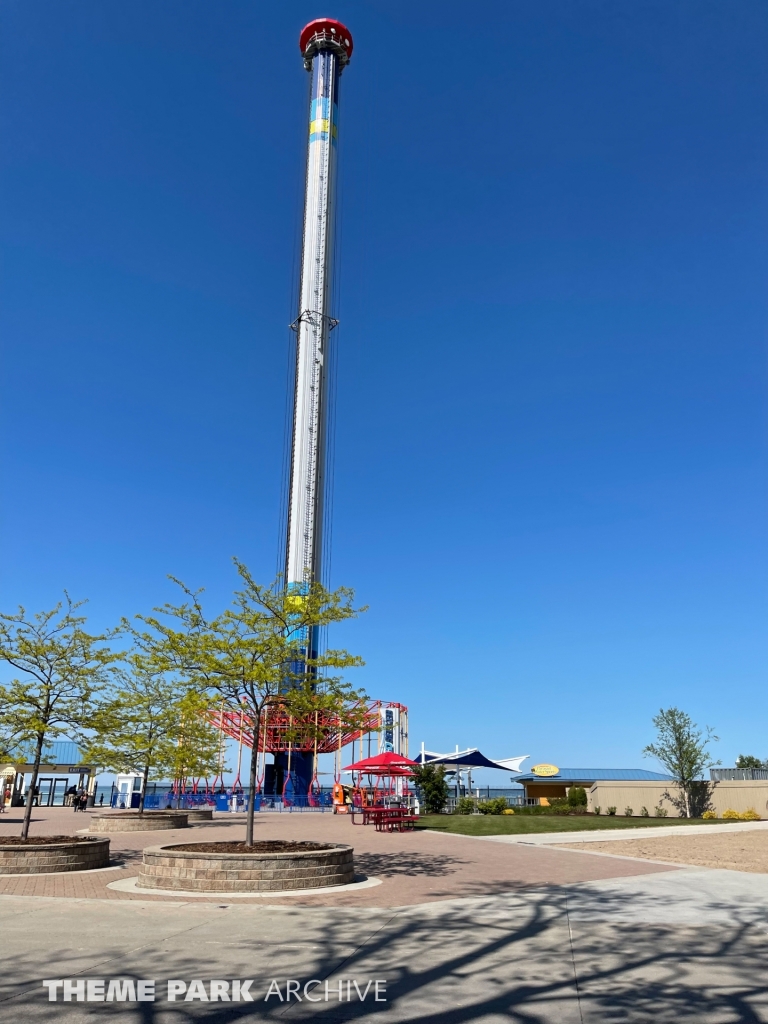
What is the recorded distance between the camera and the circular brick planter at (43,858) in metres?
13.5

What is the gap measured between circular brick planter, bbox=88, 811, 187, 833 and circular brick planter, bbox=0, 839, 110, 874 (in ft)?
36.1

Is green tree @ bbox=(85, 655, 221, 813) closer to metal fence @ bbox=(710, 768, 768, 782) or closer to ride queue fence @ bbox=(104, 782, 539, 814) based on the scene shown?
ride queue fence @ bbox=(104, 782, 539, 814)

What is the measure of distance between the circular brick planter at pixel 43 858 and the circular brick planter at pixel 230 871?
2.96 m

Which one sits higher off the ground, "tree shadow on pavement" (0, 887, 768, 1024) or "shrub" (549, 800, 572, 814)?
"shrub" (549, 800, 572, 814)

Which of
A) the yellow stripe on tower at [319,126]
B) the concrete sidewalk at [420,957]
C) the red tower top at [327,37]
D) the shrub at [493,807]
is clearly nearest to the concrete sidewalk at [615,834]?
the shrub at [493,807]

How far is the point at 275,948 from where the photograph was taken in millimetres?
7320

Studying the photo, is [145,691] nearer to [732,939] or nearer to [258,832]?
[258,832]

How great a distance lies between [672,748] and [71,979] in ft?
135

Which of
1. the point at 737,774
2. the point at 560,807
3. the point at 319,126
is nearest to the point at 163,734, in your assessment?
the point at 560,807

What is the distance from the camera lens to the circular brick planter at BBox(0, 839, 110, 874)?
13492 mm

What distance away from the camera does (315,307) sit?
206ft

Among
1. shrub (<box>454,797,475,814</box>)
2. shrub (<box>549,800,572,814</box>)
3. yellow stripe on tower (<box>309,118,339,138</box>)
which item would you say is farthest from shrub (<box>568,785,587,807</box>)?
yellow stripe on tower (<box>309,118,339,138</box>)

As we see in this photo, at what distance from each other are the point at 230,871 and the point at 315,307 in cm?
5660

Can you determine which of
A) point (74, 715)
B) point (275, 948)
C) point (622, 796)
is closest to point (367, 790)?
point (622, 796)
